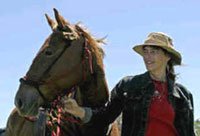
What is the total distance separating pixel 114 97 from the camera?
5137 mm

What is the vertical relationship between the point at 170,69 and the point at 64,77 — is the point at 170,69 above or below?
below

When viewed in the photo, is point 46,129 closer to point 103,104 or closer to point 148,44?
point 103,104

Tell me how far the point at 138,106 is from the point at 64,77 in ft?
2.77

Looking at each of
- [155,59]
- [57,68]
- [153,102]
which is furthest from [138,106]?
[57,68]

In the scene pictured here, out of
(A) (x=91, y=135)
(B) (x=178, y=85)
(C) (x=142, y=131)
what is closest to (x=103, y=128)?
(A) (x=91, y=135)

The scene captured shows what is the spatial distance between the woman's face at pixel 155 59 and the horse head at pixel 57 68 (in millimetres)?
613

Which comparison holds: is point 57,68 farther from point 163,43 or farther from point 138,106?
point 163,43

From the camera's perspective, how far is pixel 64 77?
16.5 ft

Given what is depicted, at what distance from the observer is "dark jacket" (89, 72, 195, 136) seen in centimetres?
493

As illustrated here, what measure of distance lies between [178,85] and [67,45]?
129 cm

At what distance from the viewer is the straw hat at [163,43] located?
4.97 meters

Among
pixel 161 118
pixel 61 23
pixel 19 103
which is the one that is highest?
pixel 61 23

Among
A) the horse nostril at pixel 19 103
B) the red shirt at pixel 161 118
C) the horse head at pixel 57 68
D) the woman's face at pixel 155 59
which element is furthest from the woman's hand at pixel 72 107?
the woman's face at pixel 155 59

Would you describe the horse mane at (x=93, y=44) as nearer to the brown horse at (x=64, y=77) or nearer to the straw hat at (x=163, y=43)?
the brown horse at (x=64, y=77)
